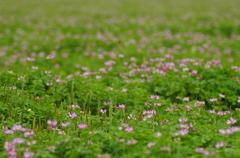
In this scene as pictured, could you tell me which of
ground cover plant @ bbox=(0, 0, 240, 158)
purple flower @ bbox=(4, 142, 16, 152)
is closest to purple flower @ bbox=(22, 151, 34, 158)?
ground cover plant @ bbox=(0, 0, 240, 158)

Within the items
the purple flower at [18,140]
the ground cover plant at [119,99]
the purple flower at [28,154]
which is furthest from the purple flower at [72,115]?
the purple flower at [28,154]

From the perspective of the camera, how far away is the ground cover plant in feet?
8.53

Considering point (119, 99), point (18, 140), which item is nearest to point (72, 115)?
point (18, 140)

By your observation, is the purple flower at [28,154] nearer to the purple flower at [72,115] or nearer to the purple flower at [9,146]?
the purple flower at [9,146]

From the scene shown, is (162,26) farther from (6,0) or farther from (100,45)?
(6,0)

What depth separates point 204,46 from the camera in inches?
356

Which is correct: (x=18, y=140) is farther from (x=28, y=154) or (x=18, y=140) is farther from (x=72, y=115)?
(x=72, y=115)

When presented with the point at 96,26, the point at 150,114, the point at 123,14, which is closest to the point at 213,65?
the point at 150,114

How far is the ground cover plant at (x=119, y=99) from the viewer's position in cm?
260

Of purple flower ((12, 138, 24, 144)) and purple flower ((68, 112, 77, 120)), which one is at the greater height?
purple flower ((68, 112, 77, 120))

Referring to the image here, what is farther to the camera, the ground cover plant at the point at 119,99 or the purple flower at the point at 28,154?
the ground cover plant at the point at 119,99

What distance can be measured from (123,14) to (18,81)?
12324 millimetres

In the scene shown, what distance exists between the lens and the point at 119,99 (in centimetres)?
436

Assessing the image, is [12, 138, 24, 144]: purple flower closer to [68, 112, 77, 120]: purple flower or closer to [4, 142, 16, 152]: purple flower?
[4, 142, 16, 152]: purple flower
